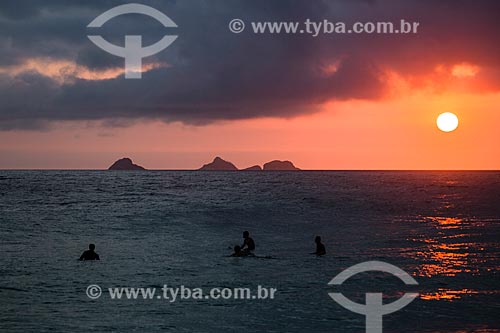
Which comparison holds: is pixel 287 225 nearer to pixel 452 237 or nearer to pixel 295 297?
pixel 452 237

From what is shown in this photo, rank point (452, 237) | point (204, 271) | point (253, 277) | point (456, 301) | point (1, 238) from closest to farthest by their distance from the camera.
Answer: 1. point (456, 301)
2. point (253, 277)
3. point (204, 271)
4. point (1, 238)
5. point (452, 237)

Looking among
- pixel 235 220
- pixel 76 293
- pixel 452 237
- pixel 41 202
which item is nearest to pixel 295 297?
pixel 76 293

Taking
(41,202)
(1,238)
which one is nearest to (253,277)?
(1,238)

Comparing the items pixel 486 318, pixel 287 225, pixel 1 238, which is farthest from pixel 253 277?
pixel 287 225

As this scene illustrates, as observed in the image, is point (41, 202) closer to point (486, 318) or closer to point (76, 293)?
point (76, 293)

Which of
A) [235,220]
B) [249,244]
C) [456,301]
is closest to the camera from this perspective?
[456,301]

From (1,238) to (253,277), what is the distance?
71.3 ft

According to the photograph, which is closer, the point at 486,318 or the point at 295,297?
the point at 486,318

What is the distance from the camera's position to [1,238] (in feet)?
130

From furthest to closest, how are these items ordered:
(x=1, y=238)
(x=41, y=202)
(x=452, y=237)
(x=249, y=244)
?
(x=41, y=202) < (x=452, y=237) < (x=1, y=238) < (x=249, y=244)

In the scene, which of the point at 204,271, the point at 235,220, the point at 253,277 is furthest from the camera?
the point at 235,220

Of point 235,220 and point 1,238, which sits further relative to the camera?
point 235,220

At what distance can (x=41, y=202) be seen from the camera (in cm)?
→ 7825

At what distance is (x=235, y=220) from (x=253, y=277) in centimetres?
A: 3359
